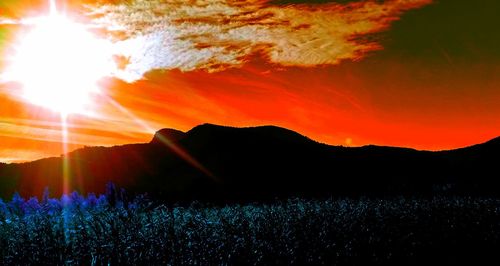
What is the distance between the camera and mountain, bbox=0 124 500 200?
3152 centimetres

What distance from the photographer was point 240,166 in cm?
3778

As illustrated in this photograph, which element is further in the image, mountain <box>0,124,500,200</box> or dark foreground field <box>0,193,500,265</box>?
mountain <box>0,124,500,200</box>

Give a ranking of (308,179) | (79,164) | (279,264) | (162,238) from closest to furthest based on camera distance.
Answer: (279,264)
(162,238)
(308,179)
(79,164)

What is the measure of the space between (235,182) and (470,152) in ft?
61.7

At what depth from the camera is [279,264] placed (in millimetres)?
5977

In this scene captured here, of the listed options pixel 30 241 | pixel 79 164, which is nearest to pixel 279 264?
pixel 30 241

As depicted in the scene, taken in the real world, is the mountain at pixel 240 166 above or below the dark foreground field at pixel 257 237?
above

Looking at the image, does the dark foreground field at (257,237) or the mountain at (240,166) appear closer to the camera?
the dark foreground field at (257,237)

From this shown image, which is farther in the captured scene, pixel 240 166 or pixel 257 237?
pixel 240 166

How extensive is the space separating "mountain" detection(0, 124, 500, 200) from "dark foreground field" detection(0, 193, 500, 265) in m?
19.1

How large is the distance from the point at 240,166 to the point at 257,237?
3085 centimetres

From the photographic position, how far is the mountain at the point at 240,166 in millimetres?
31516

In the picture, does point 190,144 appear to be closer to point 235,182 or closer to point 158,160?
point 158,160

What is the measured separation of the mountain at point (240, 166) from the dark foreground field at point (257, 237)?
62.6 feet
